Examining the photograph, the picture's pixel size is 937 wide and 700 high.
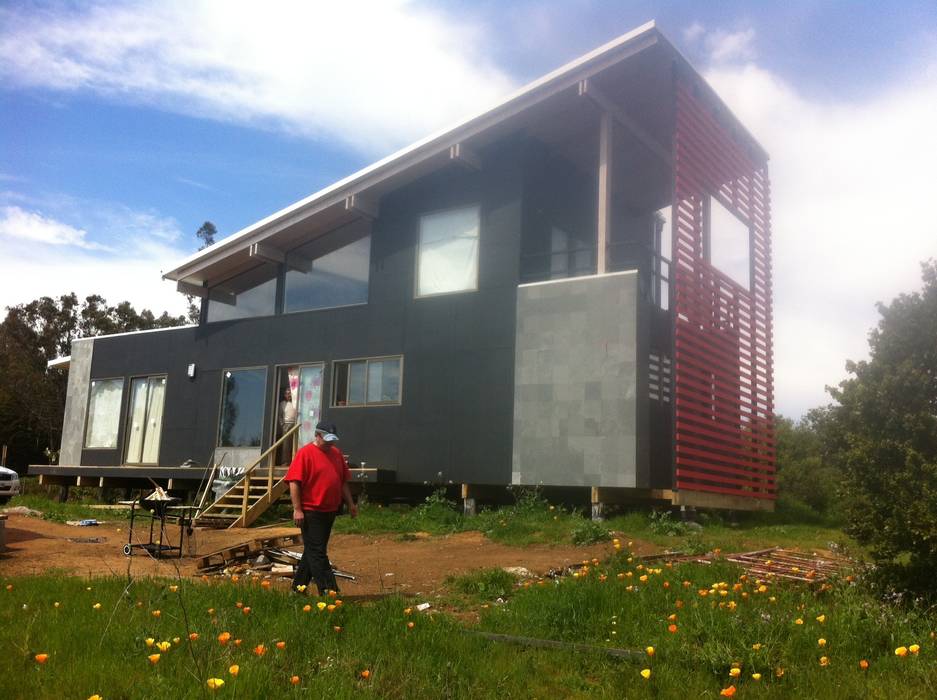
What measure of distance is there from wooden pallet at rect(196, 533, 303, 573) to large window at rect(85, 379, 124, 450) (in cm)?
1419

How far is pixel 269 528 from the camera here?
1747 cm

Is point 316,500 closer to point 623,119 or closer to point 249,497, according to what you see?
point 249,497

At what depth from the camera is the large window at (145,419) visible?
24.1m

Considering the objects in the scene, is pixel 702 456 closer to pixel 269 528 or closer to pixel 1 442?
pixel 269 528

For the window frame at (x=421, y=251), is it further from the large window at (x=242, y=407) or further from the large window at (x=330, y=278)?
the large window at (x=242, y=407)

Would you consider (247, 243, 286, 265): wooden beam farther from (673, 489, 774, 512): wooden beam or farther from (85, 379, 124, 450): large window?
(673, 489, 774, 512): wooden beam

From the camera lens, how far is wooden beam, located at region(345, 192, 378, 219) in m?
20.1

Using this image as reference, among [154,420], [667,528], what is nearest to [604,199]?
[667,528]

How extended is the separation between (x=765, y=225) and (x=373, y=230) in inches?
375

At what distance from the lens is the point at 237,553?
1209 centimetres

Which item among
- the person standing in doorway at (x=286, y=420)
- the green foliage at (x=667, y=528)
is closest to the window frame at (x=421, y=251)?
the person standing in doorway at (x=286, y=420)

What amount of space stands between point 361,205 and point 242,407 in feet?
19.9

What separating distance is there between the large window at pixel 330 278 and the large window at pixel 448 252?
1633mm

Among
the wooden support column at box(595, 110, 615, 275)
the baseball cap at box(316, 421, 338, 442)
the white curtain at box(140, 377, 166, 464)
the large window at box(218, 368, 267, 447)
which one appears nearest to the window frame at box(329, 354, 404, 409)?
the large window at box(218, 368, 267, 447)
